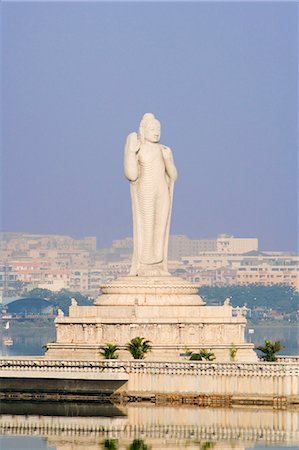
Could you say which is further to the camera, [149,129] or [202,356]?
[149,129]

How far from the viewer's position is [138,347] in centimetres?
4709

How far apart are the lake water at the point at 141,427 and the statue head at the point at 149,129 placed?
23.7 ft

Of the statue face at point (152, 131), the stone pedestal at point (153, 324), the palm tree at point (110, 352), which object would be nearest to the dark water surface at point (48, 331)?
the statue face at point (152, 131)

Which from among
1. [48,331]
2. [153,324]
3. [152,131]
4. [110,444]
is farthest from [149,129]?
[48,331]

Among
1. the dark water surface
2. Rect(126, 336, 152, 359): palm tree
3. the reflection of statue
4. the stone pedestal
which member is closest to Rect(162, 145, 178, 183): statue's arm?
the reflection of statue

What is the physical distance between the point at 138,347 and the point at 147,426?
17.4ft

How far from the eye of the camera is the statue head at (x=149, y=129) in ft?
164

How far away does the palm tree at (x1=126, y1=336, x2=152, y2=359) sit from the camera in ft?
154

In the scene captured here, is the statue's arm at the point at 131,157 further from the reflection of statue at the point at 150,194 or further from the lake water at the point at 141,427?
the lake water at the point at 141,427

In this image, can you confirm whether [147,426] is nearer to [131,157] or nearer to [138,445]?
[138,445]

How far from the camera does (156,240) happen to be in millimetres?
50562

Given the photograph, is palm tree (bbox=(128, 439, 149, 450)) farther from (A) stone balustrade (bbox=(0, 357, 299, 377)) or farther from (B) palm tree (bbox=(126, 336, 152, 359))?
(B) palm tree (bbox=(126, 336, 152, 359))

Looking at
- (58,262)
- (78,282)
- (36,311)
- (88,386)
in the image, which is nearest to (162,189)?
(88,386)

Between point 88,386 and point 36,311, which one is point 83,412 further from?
point 36,311
